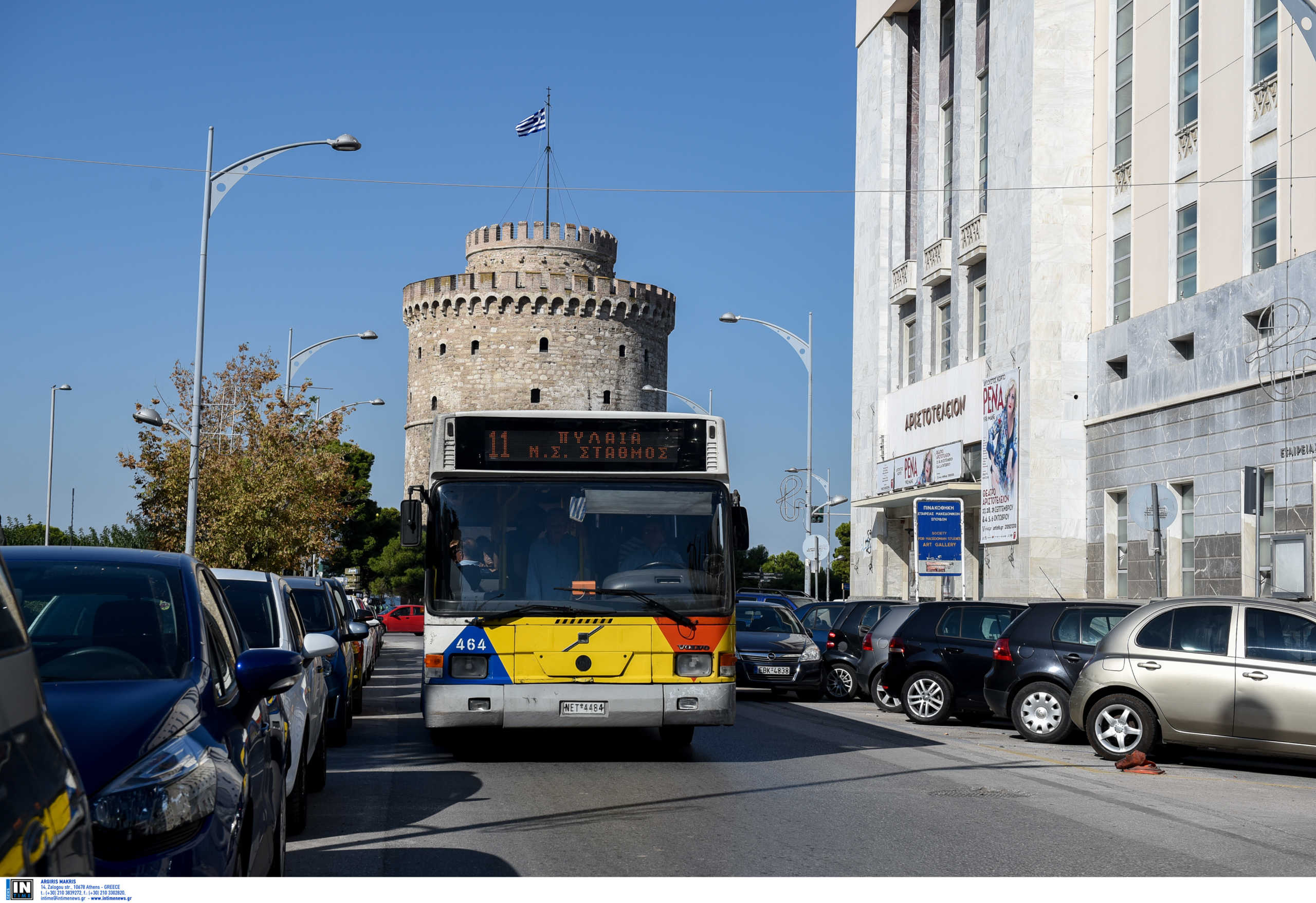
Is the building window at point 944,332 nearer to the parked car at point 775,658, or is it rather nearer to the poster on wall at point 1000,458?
the poster on wall at point 1000,458

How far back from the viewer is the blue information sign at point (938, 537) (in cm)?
2692

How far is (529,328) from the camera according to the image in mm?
78625

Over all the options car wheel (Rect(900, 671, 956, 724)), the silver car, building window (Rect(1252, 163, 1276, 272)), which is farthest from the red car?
the silver car

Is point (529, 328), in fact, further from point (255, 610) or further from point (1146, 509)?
point (255, 610)

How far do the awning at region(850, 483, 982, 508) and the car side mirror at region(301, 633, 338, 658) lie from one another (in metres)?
27.0

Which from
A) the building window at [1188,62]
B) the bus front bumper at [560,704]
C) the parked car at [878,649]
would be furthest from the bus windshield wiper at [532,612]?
the building window at [1188,62]

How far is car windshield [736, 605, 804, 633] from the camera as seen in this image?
2183 centimetres

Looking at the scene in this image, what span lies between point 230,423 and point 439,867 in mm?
36965

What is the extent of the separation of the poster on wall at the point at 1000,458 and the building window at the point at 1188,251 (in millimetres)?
5676

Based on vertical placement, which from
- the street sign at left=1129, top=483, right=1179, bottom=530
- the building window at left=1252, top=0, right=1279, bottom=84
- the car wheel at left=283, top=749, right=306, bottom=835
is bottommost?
the car wheel at left=283, top=749, right=306, bottom=835

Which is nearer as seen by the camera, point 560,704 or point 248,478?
point 560,704

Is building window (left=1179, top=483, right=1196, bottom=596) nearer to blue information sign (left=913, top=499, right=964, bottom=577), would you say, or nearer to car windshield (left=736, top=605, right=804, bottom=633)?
blue information sign (left=913, top=499, right=964, bottom=577)

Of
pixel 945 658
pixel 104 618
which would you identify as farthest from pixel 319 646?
pixel 945 658

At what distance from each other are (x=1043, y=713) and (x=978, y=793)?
505 centimetres
